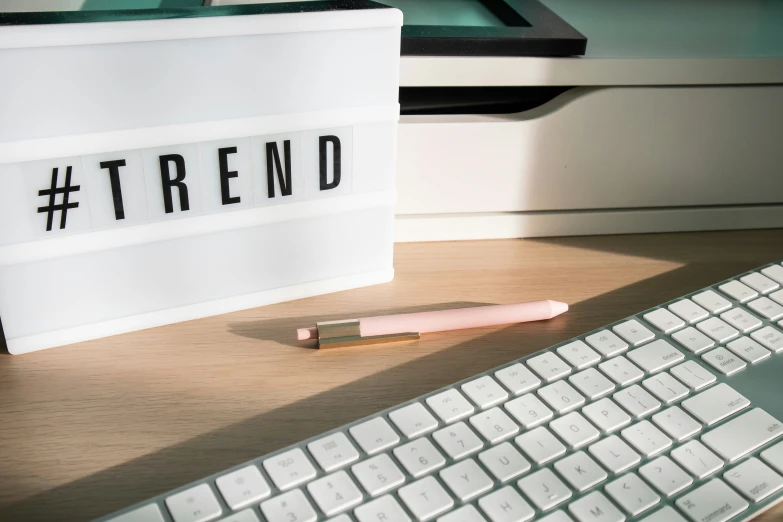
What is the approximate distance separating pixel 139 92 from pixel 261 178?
0.09m

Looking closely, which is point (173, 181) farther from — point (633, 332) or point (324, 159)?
point (633, 332)

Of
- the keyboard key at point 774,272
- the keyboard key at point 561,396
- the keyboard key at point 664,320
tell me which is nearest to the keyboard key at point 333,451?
the keyboard key at point 561,396

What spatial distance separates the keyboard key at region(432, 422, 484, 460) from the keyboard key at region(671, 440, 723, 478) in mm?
94

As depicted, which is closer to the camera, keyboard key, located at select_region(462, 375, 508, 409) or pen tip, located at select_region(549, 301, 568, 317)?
keyboard key, located at select_region(462, 375, 508, 409)

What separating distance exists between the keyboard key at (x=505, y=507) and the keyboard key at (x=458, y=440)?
3 cm

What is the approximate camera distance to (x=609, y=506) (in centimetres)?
31

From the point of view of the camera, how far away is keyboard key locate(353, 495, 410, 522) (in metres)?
0.30

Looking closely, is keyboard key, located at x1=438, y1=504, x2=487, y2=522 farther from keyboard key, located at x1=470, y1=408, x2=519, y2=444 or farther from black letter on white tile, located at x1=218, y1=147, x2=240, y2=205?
black letter on white tile, located at x1=218, y1=147, x2=240, y2=205

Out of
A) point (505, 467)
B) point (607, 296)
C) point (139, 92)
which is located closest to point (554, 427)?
point (505, 467)

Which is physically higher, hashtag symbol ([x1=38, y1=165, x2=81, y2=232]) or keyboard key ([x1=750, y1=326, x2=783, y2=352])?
hashtag symbol ([x1=38, y1=165, x2=81, y2=232])

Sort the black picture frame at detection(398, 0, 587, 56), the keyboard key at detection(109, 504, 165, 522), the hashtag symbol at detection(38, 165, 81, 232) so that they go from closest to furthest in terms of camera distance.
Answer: the keyboard key at detection(109, 504, 165, 522), the hashtag symbol at detection(38, 165, 81, 232), the black picture frame at detection(398, 0, 587, 56)

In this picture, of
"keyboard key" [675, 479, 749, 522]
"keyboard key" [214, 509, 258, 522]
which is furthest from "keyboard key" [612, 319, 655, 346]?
"keyboard key" [214, 509, 258, 522]

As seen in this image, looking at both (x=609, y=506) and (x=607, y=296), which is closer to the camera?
(x=609, y=506)

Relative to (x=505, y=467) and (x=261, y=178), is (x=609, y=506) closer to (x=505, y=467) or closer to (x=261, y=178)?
(x=505, y=467)
